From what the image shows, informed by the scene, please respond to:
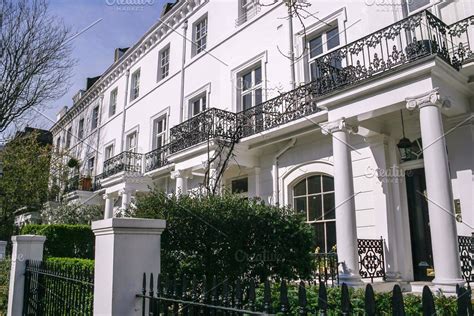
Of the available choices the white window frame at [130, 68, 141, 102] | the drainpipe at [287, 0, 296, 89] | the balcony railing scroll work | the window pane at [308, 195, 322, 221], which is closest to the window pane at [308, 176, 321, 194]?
the window pane at [308, 195, 322, 221]

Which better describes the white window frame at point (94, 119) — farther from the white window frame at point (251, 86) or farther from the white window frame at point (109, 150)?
the white window frame at point (251, 86)

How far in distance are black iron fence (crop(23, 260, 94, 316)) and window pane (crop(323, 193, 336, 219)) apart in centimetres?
735

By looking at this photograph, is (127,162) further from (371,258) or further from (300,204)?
(371,258)

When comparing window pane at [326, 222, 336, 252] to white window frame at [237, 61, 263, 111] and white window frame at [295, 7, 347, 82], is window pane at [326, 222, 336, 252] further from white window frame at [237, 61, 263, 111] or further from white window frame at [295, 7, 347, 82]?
white window frame at [237, 61, 263, 111]

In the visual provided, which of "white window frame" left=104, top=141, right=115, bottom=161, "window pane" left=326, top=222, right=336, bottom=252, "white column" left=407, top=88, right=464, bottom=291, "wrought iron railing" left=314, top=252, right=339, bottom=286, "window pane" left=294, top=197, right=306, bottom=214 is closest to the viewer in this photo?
"white column" left=407, top=88, right=464, bottom=291

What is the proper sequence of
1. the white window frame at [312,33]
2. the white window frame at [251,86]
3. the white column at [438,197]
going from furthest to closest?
the white window frame at [251,86]
the white window frame at [312,33]
the white column at [438,197]

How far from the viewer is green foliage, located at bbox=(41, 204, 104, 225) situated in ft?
66.7

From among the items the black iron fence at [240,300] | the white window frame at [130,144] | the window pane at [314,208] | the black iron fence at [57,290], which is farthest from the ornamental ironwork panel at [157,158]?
the black iron fence at [240,300]

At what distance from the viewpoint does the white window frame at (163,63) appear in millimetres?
19513

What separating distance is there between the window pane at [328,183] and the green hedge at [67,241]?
7615 mm

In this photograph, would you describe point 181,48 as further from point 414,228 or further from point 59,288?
point 59,288

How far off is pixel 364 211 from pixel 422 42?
164 inches

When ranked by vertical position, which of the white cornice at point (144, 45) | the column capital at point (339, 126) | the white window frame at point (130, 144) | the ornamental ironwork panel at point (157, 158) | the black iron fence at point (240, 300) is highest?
the white cornice at point (144, 45)

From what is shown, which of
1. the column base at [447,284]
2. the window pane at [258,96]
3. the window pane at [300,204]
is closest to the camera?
the column base at [447,284]
